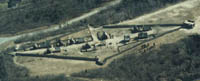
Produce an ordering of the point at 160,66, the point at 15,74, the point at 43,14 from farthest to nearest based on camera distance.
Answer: the point at 43,14
the point at 15,74
the point at 160,66

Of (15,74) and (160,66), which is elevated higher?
(160,66)

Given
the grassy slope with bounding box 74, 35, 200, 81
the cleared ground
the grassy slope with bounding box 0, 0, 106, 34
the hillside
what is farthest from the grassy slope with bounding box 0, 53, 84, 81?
the hillside

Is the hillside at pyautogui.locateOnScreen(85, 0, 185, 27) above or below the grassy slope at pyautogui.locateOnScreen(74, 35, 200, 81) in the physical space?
above

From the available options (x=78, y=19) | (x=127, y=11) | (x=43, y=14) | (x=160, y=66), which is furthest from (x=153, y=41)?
(x=43, y=14)

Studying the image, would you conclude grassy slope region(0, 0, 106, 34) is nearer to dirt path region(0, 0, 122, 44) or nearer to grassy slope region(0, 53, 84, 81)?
dirt path region(0, 0, 122, 44)

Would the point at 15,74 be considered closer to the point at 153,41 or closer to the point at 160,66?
the point at 160,66

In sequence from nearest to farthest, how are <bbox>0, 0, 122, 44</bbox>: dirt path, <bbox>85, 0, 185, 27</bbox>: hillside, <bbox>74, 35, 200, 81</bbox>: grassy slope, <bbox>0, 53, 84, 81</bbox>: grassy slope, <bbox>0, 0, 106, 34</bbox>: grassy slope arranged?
<bbox>74, 35, 200, 81</bbox>: grassy slope → <bbox>0, 53, 84, 81</bbox>: grassy slope → <bbox>85, 0, 185, 27</bbox>: hillside → <bbox>0, 0, 122, 44</bbox>: dirt path → <bbox>0, 0, 106, 34</bbox>: grassy slope

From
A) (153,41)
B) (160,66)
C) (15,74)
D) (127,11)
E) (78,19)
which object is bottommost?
(15,74)
